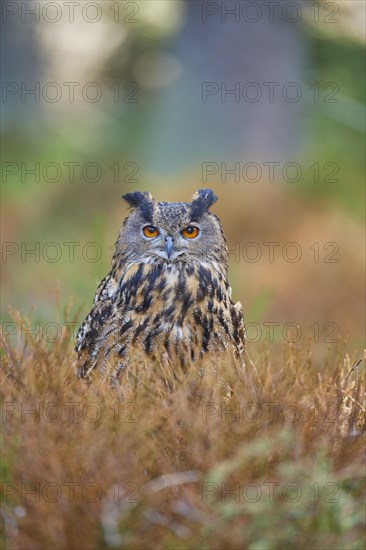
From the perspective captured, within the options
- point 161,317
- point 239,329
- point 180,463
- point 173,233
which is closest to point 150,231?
point 173,233

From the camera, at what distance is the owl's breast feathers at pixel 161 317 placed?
8.95ft

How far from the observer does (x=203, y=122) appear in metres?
9.69

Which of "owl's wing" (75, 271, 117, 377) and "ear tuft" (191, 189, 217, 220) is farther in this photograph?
"ear tuft" (191, 189, 217, 220)

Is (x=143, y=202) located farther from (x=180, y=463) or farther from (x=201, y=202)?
(x=180, y=463)

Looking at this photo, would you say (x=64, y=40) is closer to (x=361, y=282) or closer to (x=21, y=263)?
(x=21, y=263)

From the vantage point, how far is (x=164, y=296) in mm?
2820

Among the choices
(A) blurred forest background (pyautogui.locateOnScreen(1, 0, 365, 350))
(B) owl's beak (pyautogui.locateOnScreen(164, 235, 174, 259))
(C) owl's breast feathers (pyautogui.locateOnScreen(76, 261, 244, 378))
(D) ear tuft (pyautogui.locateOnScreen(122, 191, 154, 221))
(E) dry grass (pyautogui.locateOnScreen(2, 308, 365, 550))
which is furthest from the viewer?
(A) blurred forest background (pyautogui.locateOnScreen(1, 0, 365, 350))

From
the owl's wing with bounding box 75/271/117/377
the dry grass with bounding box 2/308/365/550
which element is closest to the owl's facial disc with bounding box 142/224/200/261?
the owl's wing with bounding box 75/271/117/377

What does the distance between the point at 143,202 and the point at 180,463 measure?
4.14 ft

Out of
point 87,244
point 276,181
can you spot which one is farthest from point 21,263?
point 276,181

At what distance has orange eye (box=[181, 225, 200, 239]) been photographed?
293 centimetres

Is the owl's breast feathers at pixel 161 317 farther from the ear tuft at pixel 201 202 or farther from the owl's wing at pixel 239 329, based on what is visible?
the ear tuft at pixel 201 202

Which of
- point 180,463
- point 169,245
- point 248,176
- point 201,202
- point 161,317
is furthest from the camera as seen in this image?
point 248,176

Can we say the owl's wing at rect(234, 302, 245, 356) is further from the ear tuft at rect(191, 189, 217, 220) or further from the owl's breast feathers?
the ear tuft at rect(191, 189, 217, 220)
